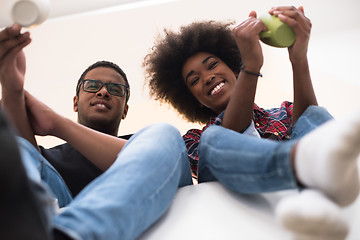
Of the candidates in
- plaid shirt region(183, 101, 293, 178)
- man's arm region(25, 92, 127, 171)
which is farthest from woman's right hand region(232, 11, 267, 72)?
man's arm region(25, 92, 127, 171)

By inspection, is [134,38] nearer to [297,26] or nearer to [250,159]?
[297,26]

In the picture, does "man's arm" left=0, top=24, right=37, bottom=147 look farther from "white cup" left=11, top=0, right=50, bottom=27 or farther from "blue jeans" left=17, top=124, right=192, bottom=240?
"blue jeans" left=17, top=124, right=192, bottom=240

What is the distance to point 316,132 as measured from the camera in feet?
1.83

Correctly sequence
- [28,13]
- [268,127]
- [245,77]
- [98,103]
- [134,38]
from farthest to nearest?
1. [134,38]
2. [98,103]
3. [268,127]
4. [245,77]
5. [28,13]

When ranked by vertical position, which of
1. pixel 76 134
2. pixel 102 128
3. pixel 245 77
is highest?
pixel 245 77

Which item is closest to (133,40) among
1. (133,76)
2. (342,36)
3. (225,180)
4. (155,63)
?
(133,76)

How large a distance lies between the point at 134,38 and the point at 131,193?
7.04 feet

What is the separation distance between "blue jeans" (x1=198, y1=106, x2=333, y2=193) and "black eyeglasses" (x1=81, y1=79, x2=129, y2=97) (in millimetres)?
663

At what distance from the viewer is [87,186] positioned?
0.64 meters

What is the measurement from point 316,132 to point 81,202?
37 cm

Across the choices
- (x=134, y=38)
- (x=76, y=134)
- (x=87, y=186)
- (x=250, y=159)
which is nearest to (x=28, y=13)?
(x=76, y=134)

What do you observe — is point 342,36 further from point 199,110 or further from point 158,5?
point 199,110

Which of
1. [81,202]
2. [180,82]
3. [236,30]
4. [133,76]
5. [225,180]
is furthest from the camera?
[133,76]

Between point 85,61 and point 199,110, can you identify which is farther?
point 85,61
